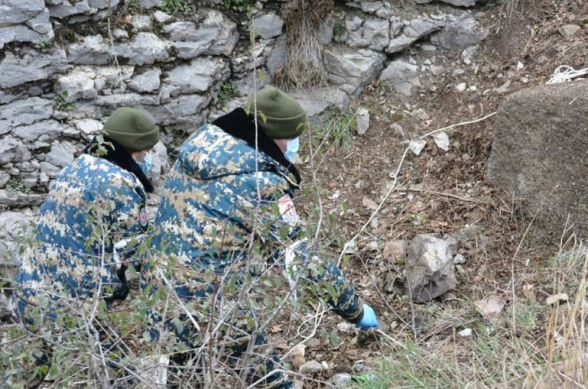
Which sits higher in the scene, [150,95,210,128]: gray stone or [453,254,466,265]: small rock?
[150,95,210,128]: gray stone

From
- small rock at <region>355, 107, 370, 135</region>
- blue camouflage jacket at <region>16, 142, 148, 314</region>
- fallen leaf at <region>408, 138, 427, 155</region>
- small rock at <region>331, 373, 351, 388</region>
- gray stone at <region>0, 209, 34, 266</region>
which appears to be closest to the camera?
blue camouflage jacket at <region>16, 142, 148, 314</region>

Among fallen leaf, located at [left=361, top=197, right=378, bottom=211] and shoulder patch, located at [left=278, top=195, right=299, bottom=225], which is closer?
shoulder patch, located at [left=278, top=195, right=299, bottom=225]

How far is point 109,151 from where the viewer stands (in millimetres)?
4180

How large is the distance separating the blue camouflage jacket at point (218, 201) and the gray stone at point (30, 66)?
7.29ft

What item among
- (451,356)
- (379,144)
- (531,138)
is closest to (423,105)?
(379,144)

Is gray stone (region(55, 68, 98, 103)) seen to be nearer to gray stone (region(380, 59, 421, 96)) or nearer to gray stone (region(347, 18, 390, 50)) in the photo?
gray stone (region(347, 18, 390, 50))

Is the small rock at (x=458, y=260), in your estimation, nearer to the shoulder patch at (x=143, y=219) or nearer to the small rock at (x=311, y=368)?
the small rock at (x=311, y=368)

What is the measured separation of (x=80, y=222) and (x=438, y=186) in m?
Answer: 2.60

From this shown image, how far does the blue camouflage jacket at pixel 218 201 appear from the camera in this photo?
12.0 feet

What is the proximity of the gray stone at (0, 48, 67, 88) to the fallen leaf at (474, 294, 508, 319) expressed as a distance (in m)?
3.02

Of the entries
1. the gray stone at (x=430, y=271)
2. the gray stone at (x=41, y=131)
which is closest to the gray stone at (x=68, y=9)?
the gray stone at (x=41, y=131)

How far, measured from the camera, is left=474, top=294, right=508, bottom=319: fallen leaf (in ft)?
15.1

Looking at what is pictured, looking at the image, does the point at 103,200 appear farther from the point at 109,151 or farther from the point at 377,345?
the point at 377,345

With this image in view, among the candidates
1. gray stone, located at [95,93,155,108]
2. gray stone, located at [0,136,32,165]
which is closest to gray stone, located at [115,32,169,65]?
gray stone, located at [95,93,155,108]
